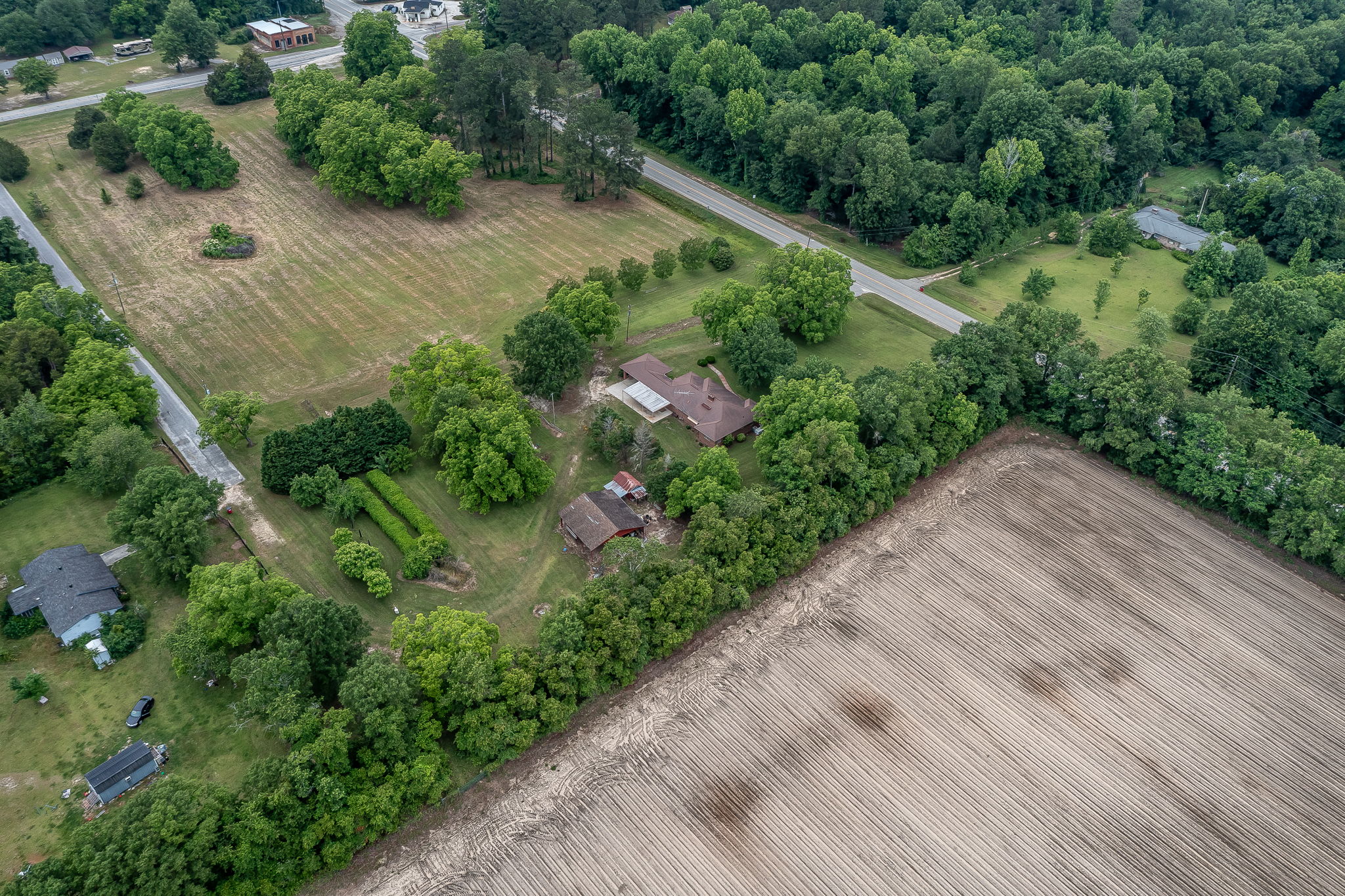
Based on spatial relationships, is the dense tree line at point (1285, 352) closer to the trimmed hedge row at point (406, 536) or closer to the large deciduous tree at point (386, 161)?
the trimmed hedge row at point (406, 536)

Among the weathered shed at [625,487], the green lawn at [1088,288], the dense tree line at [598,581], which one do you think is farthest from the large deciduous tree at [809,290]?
the weathered shed at [625,487]

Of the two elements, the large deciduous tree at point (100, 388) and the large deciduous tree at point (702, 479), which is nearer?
the large deciduous tree at point (702, 479)

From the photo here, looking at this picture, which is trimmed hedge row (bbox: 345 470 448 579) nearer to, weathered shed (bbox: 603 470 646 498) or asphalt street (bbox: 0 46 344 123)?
weathered shed (bbox: 603 470 646 498)

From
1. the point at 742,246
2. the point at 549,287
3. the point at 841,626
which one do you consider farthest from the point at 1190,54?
the point at 841,626

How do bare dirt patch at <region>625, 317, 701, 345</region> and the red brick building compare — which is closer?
bare dirt patch at <region>625, 317, 701, 345</region>

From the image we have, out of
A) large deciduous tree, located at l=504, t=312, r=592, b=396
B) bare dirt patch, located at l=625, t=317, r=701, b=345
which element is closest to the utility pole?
large deciduous tree, located at l=504, t=312, r=592, b=396
